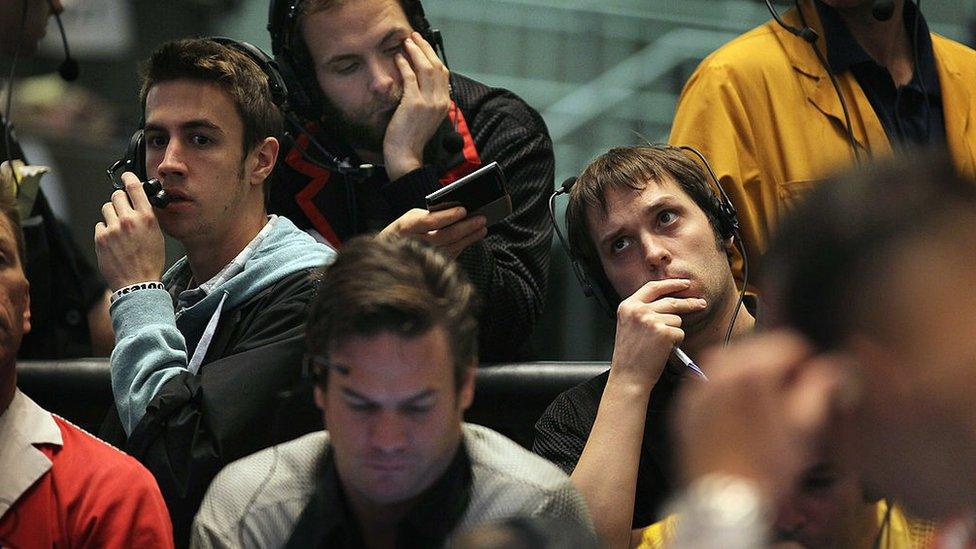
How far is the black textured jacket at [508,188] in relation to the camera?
9.05ft

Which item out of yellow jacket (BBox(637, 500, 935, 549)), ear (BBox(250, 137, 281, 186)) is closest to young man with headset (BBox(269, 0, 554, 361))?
ear (BBox(250, 137, 281, 186))

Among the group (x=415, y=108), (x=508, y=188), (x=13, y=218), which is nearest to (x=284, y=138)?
(x=415, y=108)

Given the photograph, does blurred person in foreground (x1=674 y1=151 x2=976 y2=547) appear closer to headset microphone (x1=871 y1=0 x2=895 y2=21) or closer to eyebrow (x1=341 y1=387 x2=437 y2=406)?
eyebrow (x1=341 y1=387 x2=437 y2=406)

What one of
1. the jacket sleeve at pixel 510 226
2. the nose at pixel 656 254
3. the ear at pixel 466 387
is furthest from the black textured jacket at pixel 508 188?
the ear at pixel 466 387

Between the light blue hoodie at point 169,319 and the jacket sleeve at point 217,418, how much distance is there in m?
0.04

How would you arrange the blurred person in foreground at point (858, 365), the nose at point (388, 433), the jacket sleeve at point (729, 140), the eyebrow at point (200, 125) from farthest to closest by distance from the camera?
1. the jacket sleeve at point (729, 140)
2. the eyebrow at point (200, 125)
3. the nose at point (388, 433)
4. the blurred person in foreground at point (858, 365)

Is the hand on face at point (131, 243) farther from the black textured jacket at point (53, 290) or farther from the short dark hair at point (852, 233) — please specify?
the short dark hair at point (852, 233)

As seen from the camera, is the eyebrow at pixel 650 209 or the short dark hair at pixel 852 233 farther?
the eyebrow at pixel 650 209

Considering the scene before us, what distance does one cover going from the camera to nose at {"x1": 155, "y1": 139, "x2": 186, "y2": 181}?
2598mm

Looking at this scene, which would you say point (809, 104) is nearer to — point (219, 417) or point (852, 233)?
point (219, 417)

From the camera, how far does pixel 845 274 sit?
100cm

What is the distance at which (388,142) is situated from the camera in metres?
2.79

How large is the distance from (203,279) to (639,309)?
2.73 feet

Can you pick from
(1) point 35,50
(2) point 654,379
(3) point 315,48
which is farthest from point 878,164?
(1) point 35,50
